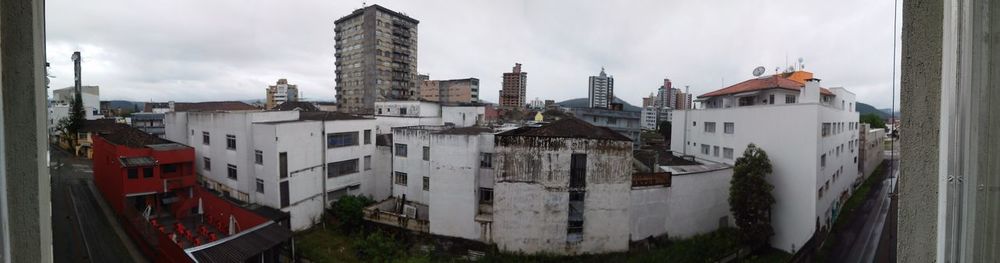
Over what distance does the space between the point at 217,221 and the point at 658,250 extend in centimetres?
674

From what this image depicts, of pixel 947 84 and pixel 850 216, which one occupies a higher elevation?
pixel 947 84

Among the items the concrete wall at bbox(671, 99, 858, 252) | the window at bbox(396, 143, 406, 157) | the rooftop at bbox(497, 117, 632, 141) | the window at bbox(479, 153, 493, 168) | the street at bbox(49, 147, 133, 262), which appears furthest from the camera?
the window at bbox(396, 143, 406, 157)

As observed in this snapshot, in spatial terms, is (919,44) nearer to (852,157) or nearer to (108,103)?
(108,103)

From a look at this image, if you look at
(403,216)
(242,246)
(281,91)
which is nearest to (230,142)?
(242,246)

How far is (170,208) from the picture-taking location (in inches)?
207

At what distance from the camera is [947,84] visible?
51 cm

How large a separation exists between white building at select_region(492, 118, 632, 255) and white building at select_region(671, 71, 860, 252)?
6.64ft

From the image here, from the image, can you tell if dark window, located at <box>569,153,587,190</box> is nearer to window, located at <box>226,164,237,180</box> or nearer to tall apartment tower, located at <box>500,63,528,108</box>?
window, located at <box>226,164,237,180</box>

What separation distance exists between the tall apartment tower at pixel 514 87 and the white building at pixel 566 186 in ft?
62.1

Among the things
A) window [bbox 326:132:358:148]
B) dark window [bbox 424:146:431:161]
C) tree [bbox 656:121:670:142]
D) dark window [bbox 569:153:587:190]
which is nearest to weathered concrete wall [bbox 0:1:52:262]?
dark window [bbox 569:153:587:190]

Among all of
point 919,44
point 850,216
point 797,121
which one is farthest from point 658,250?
point 919,44

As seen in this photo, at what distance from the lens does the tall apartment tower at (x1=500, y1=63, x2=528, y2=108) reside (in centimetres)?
2420

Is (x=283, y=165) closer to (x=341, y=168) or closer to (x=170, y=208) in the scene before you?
(x=341, y=168)

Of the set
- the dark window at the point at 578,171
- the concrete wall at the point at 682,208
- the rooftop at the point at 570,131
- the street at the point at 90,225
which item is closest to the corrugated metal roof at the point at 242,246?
the street at the point at 90,225
